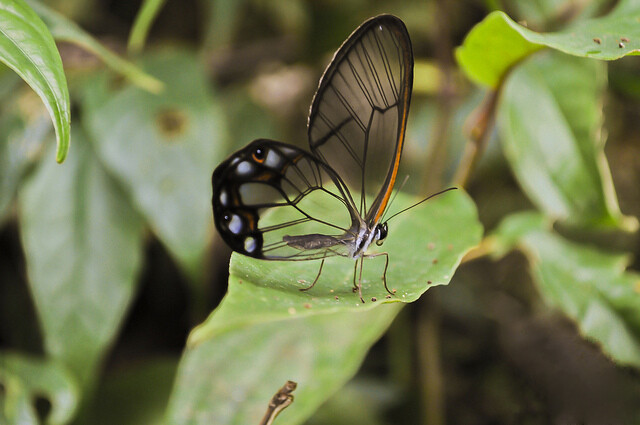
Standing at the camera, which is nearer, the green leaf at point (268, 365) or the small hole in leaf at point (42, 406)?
the green leaf at point (268, 365)

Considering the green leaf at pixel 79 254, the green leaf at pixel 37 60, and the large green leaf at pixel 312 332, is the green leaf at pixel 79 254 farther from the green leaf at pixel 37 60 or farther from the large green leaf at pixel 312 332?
the green leaf at pixel 37 60

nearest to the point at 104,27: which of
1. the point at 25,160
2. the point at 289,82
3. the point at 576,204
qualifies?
the point at 289,82

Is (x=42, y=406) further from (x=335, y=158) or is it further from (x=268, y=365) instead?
(x=335, y=158)

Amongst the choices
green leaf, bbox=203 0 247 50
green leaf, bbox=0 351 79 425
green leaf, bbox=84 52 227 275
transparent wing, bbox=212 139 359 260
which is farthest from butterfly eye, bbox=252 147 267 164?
green leaf, bbox=203 0 247 50

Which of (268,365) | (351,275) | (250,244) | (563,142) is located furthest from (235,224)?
(563,142)

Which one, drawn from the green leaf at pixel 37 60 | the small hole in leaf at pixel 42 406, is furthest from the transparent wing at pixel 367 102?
the small hole in leaf at pixel 42 406
